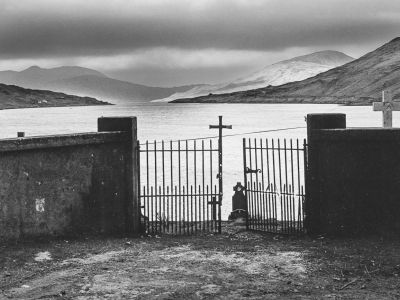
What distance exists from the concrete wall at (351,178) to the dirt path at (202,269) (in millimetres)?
455

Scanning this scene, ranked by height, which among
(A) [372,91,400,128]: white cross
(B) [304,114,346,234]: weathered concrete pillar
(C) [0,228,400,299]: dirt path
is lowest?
(C) [0,228,400,299]: dirt path

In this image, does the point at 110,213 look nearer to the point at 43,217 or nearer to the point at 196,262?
the point at 43,217

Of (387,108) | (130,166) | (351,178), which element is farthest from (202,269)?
(387,108)

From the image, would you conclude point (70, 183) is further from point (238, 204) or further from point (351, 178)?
point (351, 178)

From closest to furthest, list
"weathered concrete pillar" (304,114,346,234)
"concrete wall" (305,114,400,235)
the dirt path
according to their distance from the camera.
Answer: the dirt path → "concrete wall" (305,114,400,235) → "weathered concrete pillar" (304,114,346,234)

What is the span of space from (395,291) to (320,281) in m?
1.07

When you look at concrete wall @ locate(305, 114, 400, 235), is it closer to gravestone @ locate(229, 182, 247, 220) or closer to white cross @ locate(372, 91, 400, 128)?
white cross @ locate(372, 91, 400, 128)

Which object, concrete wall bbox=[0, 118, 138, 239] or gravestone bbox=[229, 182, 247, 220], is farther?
gravestone bbox=[229, 182, 247, 220]

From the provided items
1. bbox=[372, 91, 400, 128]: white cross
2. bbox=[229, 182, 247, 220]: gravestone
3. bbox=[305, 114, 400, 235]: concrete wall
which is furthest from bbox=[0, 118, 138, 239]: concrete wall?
bbox=[372, 91, 400, 128]: white cross

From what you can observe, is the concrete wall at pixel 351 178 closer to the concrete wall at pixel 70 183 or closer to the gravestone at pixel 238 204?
the gravestone at pixel 238 204

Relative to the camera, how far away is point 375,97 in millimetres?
197875

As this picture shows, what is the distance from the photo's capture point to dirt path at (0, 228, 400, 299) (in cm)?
768

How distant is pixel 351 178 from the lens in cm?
1092

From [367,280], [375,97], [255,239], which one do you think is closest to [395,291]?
[367,280]
